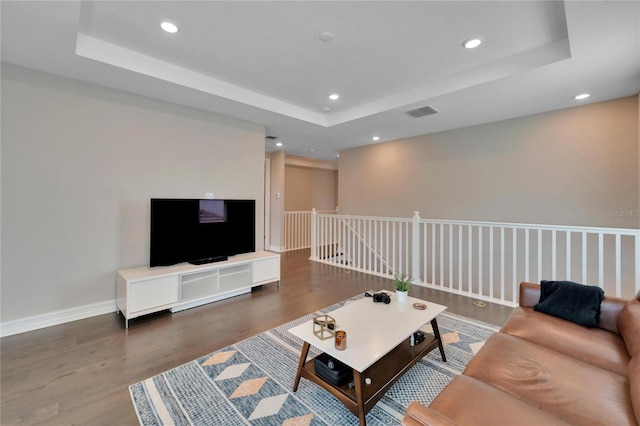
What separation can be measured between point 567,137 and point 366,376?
167 inches

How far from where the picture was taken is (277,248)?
22.9 ft

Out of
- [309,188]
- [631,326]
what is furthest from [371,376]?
[309,188]

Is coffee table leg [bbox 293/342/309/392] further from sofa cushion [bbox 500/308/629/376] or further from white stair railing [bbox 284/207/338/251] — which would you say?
white stair railing [bbox 284/207/338/251]

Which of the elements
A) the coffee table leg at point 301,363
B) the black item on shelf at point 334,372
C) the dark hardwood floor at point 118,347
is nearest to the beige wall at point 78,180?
the dark hardwood floor at point 118,347

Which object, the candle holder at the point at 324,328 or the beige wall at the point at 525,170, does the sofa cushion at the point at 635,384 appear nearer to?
the candle holder at the point at 324,328

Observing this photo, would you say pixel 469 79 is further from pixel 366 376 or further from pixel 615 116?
pixel 366 376

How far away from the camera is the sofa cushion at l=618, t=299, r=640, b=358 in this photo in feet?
4.71

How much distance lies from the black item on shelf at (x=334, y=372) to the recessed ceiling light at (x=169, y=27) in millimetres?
2865

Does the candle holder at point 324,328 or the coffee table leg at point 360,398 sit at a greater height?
the candle holder at point 324,328

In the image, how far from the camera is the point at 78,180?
9.62ft

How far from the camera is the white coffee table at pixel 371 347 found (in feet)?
5.09

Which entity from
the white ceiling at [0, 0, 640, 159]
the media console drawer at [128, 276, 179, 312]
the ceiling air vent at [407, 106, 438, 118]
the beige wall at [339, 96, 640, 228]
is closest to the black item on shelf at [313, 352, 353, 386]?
the media console drawer at [128, 276, 179, 312]

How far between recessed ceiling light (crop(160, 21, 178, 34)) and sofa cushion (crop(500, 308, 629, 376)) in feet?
11.4

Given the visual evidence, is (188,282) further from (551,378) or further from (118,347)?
(551,378)
